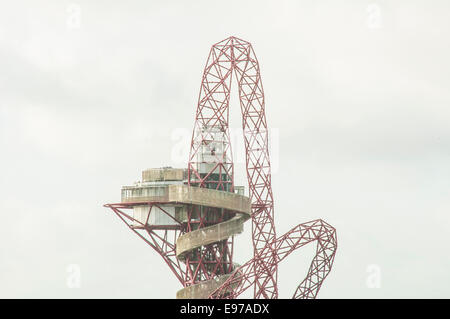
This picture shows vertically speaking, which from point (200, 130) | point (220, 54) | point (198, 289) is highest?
point (220, 54)

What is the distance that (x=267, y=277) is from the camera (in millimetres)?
123062

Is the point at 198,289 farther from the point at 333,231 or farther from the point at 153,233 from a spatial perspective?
the point at 333,231

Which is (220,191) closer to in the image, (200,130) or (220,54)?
(200,130)

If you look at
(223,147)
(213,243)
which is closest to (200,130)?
(223,147)

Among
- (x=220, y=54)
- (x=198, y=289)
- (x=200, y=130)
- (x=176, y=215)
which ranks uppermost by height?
(x=220, y=54)

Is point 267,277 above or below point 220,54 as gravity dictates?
below

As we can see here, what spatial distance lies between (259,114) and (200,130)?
33.1ft

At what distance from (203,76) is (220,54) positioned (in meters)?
3.46

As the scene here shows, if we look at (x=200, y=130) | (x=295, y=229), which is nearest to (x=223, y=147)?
(x=200, y=130)

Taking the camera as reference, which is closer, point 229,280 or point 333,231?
point 229,280

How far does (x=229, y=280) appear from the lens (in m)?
120

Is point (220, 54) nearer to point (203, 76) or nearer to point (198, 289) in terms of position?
point (203, 76)

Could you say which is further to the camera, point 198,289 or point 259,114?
point 259,114

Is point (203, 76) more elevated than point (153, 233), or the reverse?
point (203, 76)
